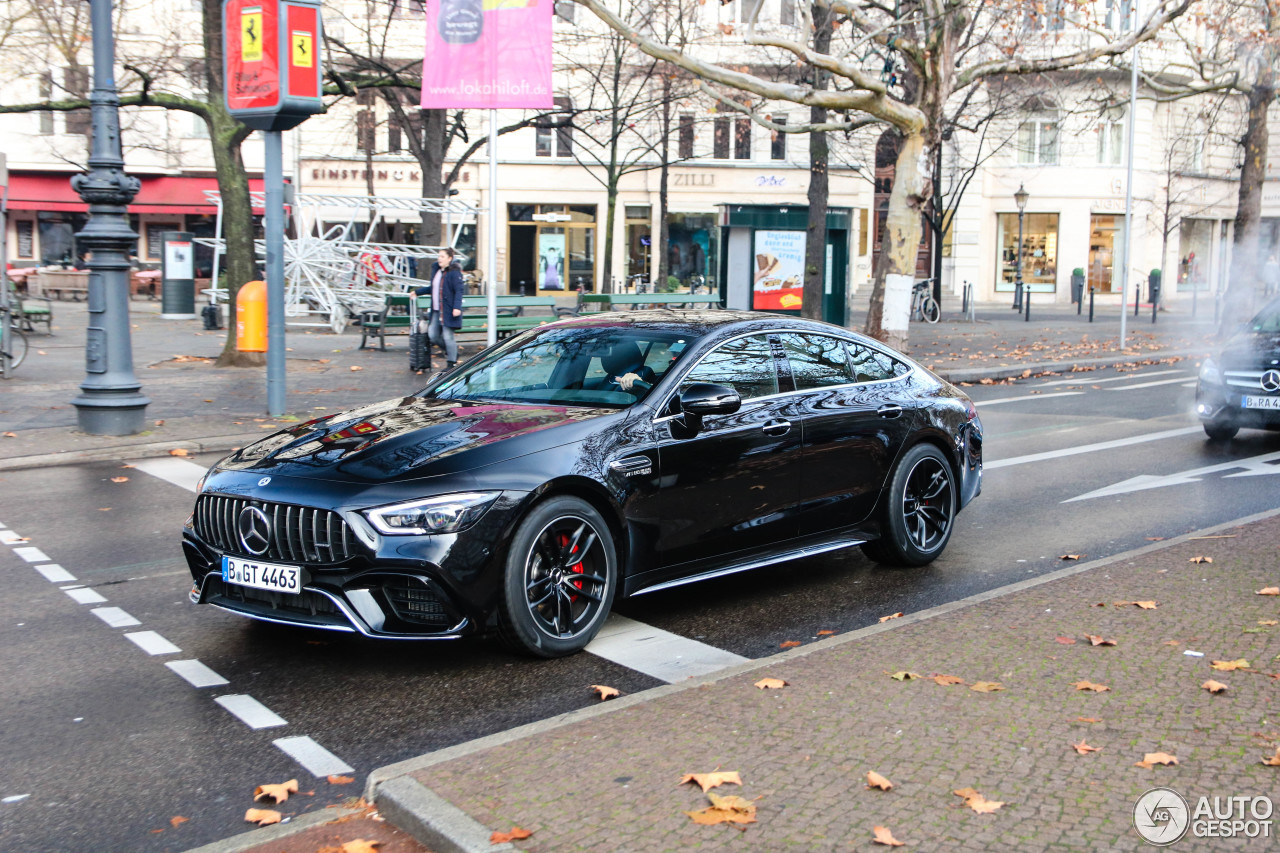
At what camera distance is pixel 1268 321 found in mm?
12820

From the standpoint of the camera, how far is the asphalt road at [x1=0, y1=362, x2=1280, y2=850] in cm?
433

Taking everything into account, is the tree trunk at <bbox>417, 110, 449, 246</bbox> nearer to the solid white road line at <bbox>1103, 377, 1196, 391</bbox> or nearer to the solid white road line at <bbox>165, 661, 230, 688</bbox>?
the solid white road line at <bbox>1103, 377, 1196, 391</bbox>

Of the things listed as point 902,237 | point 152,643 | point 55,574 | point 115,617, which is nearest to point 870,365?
point 152,643

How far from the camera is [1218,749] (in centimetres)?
423

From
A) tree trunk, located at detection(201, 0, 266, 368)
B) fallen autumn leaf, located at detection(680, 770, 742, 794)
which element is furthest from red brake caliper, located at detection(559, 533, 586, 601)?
tree trunk, located at detection(201, 0, 266, 368)

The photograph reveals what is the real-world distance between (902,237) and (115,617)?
16190mm

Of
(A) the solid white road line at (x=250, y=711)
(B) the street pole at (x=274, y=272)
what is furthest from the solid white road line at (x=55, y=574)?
(B) the street pole at (x=274, y=272)

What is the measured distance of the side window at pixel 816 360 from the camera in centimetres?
700

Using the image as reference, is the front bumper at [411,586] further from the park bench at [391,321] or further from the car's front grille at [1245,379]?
the park bench at [391,321]

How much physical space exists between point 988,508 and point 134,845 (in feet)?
22.9

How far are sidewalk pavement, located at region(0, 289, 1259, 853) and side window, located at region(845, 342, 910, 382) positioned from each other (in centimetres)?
152

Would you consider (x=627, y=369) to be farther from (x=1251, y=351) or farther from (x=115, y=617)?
(x=1251, y=351)

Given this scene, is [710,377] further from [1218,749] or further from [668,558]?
[1218,749]

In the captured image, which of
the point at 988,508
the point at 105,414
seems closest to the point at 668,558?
the point at 988,508
